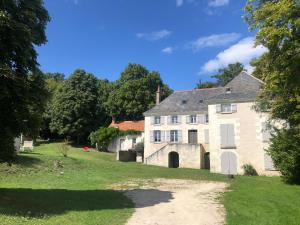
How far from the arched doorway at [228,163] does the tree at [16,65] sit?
22.7 metres

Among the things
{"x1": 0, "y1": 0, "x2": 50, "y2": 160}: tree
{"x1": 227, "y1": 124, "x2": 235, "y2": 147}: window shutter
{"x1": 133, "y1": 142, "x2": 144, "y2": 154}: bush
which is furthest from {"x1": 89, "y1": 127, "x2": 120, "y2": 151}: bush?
{"x1": 0, "y1": 0, "x2": 50, "y2": 160}: tree

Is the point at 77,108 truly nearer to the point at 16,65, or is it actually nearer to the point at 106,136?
the point at 106,136

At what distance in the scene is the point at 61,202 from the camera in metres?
12.7

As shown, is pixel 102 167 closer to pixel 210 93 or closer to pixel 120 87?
pixel 210 93

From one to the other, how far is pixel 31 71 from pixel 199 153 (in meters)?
25.4

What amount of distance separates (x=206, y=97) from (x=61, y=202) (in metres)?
29.6

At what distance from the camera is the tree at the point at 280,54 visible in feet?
41.0

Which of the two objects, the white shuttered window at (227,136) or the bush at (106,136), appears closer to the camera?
the white shuttered window at (227,136)

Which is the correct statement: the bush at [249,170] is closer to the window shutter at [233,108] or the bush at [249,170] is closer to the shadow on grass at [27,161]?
the window shutter at [233,108]

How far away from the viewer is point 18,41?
12.0 meters

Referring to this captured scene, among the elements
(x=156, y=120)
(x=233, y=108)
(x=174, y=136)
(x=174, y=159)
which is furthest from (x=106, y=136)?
(x=233, y=108)

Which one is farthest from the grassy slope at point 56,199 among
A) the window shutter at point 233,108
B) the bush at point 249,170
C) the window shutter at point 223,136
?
the window shutter at point 233,108

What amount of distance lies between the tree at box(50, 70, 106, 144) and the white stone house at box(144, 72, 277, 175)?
17.1 m

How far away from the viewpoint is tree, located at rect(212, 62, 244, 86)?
210 ft
